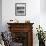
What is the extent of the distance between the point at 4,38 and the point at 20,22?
4.84 feet

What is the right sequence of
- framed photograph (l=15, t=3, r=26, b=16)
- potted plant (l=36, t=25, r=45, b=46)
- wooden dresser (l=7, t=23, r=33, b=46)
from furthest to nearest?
framed photograph (l=15, t=3, r=26, b=16) < wooden dresser (l=7, t=23, r=33, b=46) < potted plant (l=36, t=25, r=45, b=46)

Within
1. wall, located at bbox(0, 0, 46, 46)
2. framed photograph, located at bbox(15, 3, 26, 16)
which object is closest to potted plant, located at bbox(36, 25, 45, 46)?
wall, located at bbox(0, 0, 46, 46)

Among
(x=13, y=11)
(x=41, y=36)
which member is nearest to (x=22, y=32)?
(x=41, y=36)

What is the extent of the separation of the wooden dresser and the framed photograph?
0.48 metres

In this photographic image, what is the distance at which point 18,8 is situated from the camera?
19.2 feet

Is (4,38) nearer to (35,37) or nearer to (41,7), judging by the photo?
(35,37)

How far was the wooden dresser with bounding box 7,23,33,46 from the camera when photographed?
5648 mm

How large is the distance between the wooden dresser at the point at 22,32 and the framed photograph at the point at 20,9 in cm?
48

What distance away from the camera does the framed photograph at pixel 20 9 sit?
5828 mm

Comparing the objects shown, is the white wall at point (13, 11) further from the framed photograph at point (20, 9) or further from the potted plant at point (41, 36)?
the potted plant at point (41, 36)

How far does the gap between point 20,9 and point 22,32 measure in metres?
0.92

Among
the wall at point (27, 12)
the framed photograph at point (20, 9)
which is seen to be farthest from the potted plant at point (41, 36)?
the framed photograph at point (20, 9)

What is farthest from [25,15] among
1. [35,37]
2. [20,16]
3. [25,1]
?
[35,37]

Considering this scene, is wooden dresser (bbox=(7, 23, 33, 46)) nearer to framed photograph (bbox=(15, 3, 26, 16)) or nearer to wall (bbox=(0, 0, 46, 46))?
wall (bbox=(0, 0, 46, 46))
